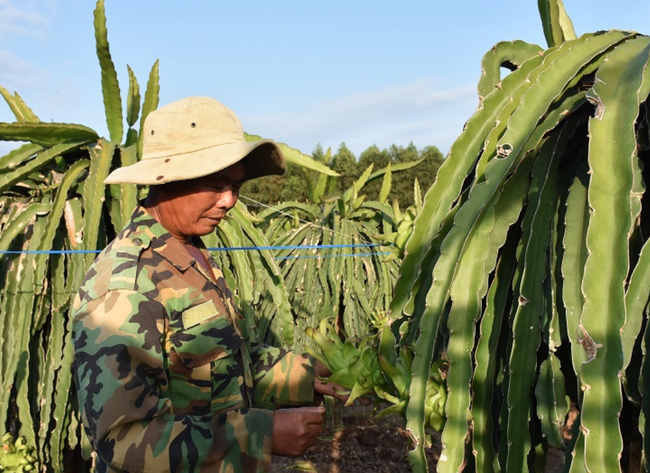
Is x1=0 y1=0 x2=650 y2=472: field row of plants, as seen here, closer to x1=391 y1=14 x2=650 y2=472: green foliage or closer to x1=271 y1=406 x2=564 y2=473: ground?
x1=391 y1=14 x2=650 y2=472: green foliage

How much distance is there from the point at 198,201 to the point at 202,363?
43cm

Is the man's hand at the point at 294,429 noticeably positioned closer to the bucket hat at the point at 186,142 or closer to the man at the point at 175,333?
the man at the point at 175,333

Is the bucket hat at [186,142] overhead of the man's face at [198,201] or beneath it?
overhead

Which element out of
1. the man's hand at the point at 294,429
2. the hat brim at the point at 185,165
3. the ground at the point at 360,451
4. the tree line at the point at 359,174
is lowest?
the ground at the point at 360,451

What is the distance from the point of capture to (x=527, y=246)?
118 cm

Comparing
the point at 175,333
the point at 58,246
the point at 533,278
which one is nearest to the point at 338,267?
the point at 58,246

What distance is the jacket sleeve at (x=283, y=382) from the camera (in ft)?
6.57

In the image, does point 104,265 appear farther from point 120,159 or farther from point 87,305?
point 120,159

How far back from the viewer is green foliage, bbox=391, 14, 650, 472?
1040 millimetres

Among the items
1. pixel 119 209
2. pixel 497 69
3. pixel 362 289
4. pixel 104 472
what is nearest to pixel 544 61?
pixel 497 69

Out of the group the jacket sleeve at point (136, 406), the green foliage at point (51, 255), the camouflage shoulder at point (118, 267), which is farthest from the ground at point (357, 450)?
the camouflage shoulder at point (118, 267)

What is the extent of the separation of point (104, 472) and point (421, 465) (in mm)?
889

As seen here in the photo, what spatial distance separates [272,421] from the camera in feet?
5.06

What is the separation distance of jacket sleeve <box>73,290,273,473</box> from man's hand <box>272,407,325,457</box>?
2.3 inches
